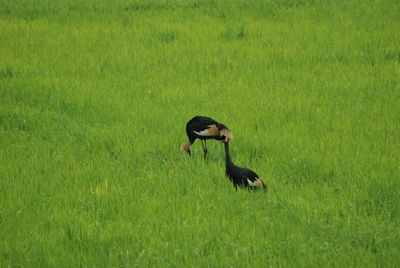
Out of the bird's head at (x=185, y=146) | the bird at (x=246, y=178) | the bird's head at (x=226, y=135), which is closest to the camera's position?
the bird at (x=246, y=178)

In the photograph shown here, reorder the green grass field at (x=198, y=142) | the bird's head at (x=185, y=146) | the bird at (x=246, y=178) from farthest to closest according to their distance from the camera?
the bird's head at (x=185, y=146) → the bird at (x=246, y=178) → the green grass field at (x=198, y=142)

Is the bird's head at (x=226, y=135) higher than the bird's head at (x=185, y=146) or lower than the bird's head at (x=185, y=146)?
higher

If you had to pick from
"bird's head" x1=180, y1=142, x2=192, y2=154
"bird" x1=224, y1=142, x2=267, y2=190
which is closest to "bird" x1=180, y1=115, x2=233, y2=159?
"bird's head" x1=180, y1=142, x2=192, y2=154

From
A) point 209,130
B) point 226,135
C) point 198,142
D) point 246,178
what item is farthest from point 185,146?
point 246,178

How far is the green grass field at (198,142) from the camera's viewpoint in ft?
13.9

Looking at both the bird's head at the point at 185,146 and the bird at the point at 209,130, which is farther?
the bird's head at the point at 185,146

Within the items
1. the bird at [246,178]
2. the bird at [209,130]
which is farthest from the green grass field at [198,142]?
the bird at [209,130]

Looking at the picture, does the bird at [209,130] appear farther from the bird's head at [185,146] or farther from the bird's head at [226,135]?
the bird's head at [185,146]

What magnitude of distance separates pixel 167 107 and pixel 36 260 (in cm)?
362

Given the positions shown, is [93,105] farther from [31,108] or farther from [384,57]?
[384,57]

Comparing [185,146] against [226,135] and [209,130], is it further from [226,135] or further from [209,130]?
[226,135]

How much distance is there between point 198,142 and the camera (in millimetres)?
6523

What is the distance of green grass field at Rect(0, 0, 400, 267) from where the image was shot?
167 inches

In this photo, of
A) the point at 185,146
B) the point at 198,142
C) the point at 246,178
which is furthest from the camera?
the point at 198,142
